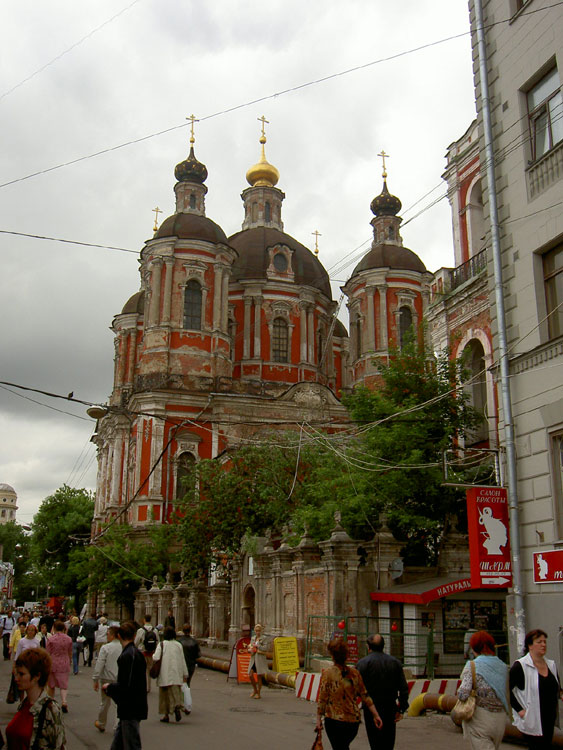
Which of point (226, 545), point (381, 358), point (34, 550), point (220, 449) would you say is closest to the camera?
point (226, 545)

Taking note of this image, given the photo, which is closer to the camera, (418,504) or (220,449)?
(418,504)

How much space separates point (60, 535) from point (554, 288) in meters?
59.5

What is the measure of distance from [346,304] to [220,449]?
52.9 feet

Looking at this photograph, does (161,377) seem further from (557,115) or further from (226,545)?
(557,115)

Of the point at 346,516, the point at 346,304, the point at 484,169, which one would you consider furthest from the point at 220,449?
the point at 484,169

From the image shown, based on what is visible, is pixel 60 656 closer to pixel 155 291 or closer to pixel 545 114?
pixel 545 114

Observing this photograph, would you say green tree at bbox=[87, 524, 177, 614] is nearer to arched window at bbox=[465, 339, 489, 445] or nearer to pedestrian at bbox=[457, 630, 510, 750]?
arched window at bbox=[465, 339, 489, 445]

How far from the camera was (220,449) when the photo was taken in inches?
1642

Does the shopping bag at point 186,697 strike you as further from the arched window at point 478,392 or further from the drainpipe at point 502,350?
the arched window at point 478,392

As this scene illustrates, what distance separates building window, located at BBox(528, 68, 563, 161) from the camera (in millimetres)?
12922

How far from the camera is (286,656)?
1828 cm

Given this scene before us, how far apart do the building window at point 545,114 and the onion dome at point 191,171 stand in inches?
1521

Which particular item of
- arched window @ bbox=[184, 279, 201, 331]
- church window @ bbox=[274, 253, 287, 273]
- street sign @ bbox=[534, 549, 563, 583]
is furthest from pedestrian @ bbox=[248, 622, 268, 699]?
church window @ bbox=[274, 253, 287, 273]

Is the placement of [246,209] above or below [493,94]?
above
